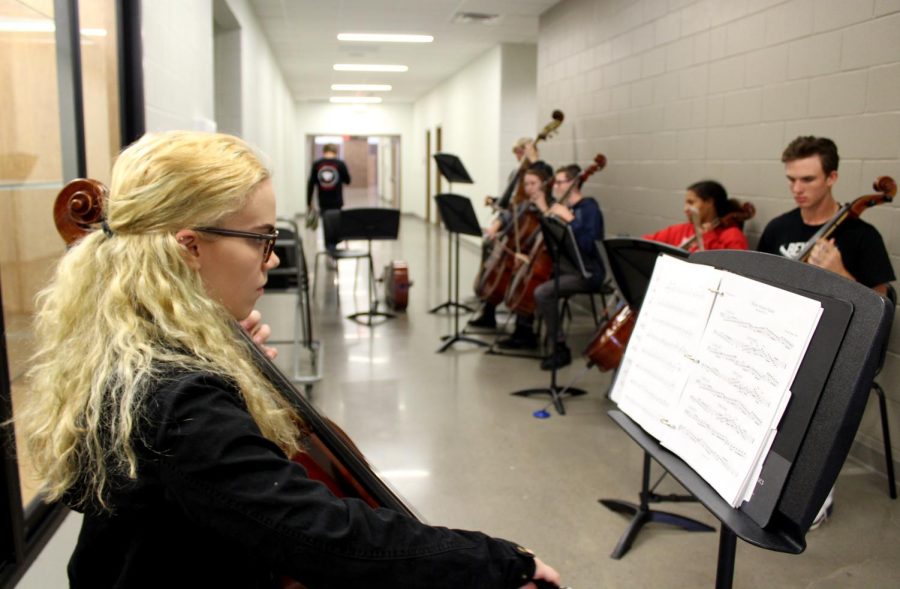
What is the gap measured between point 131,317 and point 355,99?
15843 millimetres

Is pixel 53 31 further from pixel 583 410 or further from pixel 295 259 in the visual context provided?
pixel 583 410

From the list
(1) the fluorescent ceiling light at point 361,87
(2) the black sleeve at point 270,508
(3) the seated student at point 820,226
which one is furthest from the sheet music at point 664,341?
(1) the fluorescent ceiling light at point 361,87

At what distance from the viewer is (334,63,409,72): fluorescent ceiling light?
10.8 m

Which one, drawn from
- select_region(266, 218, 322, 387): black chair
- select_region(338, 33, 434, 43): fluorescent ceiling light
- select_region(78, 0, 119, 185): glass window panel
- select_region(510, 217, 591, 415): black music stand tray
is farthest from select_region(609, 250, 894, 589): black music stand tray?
select_region(338, 33, 434, 43): fluorescent ceiling light

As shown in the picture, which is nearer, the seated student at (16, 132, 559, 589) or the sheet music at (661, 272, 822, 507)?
the seated student at (16, 132, 559, 589)

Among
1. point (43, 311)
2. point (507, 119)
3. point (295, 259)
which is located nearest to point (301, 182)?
point (507, 119)

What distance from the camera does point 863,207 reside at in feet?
8.44

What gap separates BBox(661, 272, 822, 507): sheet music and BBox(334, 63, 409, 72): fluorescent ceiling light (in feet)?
33.4

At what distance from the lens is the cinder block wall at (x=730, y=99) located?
9.70ft

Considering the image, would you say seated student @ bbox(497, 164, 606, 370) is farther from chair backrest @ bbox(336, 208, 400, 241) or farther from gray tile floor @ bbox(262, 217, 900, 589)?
chair backrest @ bbox(336, 208, 400, 241)

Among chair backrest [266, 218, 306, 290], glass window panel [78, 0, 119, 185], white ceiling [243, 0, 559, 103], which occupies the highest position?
white ceiling [243, 0, 559, 103]

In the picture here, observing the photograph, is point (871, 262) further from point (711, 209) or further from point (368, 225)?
point (368, 225)

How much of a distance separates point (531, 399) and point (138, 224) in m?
3.21

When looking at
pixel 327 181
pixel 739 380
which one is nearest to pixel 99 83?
pixel 739 380
